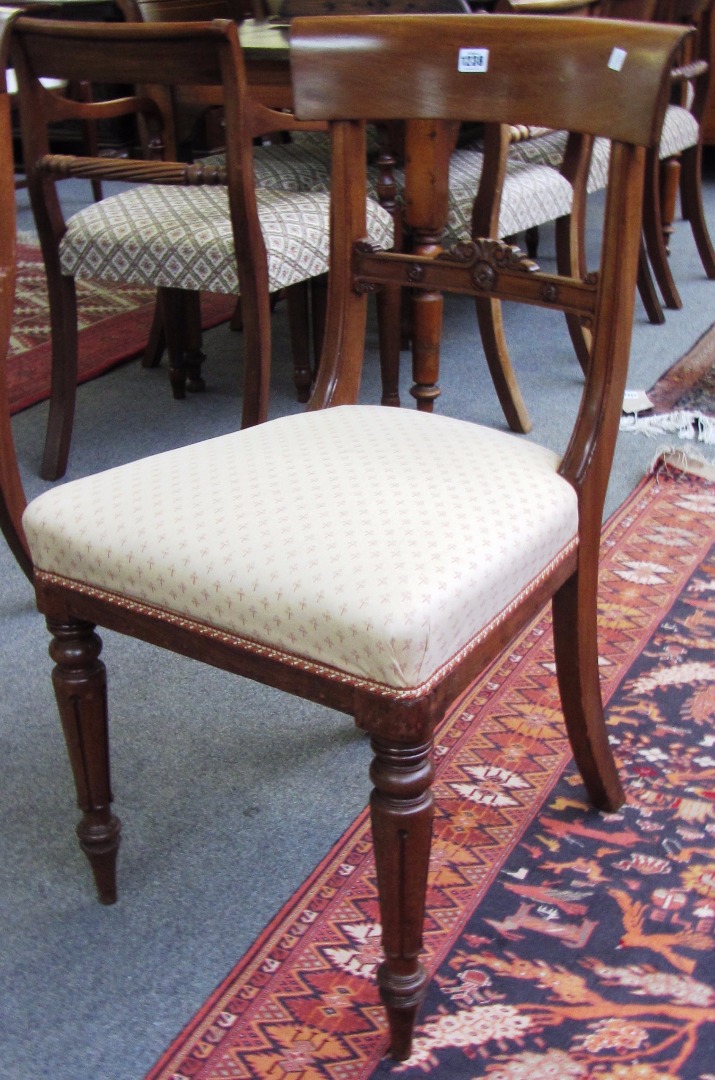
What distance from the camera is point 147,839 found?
1.35m

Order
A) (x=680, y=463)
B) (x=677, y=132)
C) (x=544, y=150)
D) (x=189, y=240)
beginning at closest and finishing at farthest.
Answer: (x=189, y=240)
(x=680, y=463)
(x=544, y=150)
(x=677, y=132)

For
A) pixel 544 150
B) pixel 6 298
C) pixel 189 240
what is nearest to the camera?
pixel 6 298

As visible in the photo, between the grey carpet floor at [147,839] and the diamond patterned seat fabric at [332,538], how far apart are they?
42 cm

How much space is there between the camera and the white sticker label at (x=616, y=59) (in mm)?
1022

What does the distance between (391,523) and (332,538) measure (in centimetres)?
6

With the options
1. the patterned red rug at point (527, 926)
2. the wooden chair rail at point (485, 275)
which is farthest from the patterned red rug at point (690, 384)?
the wooden chair rail at point (485, 275)

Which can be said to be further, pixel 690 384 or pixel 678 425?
pixel 690 384

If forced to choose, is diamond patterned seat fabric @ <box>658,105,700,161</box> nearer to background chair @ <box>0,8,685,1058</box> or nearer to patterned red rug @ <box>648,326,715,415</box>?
patterned red rug @ <box>648,326,715,415</box>

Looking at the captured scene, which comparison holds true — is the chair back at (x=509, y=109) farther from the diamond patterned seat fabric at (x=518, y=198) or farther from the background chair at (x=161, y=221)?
the diamond patterned seat fabric at (x=518, y=198)

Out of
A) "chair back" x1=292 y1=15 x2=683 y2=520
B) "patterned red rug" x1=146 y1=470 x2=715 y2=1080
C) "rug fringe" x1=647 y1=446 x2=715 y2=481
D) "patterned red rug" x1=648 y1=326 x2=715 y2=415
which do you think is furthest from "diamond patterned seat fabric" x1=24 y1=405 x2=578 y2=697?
"patterned red rug" x1=648 y1=326 x2=715 y2=415

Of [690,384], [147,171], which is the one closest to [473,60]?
[147,171]

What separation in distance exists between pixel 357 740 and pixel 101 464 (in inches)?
45.0

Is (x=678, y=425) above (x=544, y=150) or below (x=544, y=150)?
below

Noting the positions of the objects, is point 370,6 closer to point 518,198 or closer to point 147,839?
point 518,198
